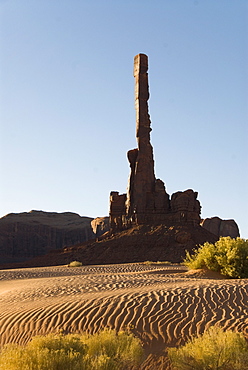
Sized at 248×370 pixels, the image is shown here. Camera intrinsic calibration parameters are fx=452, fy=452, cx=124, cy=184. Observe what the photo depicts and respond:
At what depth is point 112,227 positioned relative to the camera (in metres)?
53.3

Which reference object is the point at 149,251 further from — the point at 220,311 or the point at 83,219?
the point at 83,219

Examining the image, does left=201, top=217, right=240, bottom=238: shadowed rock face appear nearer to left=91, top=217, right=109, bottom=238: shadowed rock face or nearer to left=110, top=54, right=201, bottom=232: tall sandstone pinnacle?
left=91, top=217, right=109, bottom=238: shadowed rock face

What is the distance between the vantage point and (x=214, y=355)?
638 cm

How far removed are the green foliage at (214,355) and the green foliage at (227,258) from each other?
37.2 ft

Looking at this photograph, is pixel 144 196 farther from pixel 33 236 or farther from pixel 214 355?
pixel 214 355

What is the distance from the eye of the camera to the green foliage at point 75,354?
554 cm

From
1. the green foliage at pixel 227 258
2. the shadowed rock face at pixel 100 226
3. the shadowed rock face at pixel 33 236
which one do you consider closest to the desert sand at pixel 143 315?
the green foliage at pixel 227 258

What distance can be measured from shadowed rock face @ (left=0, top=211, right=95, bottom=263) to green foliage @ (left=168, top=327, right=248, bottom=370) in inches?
2808

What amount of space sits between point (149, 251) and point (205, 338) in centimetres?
3873

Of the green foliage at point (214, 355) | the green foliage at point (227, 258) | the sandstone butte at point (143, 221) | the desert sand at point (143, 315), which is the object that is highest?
the sandstone butte at point (143, 221)

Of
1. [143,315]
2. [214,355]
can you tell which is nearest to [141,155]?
[143,315]

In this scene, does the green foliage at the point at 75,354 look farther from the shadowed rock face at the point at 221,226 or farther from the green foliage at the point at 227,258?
the shadowed rock face at the point at 221,226

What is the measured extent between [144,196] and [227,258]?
110 feet

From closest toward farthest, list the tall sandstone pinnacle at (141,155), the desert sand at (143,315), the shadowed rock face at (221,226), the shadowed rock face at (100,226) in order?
the desert sand at (143,315)
the tall sandstone pinnacle at (141,155)
the shadowed rock face at (221,226)
the shadowed rock face at (100,226)
